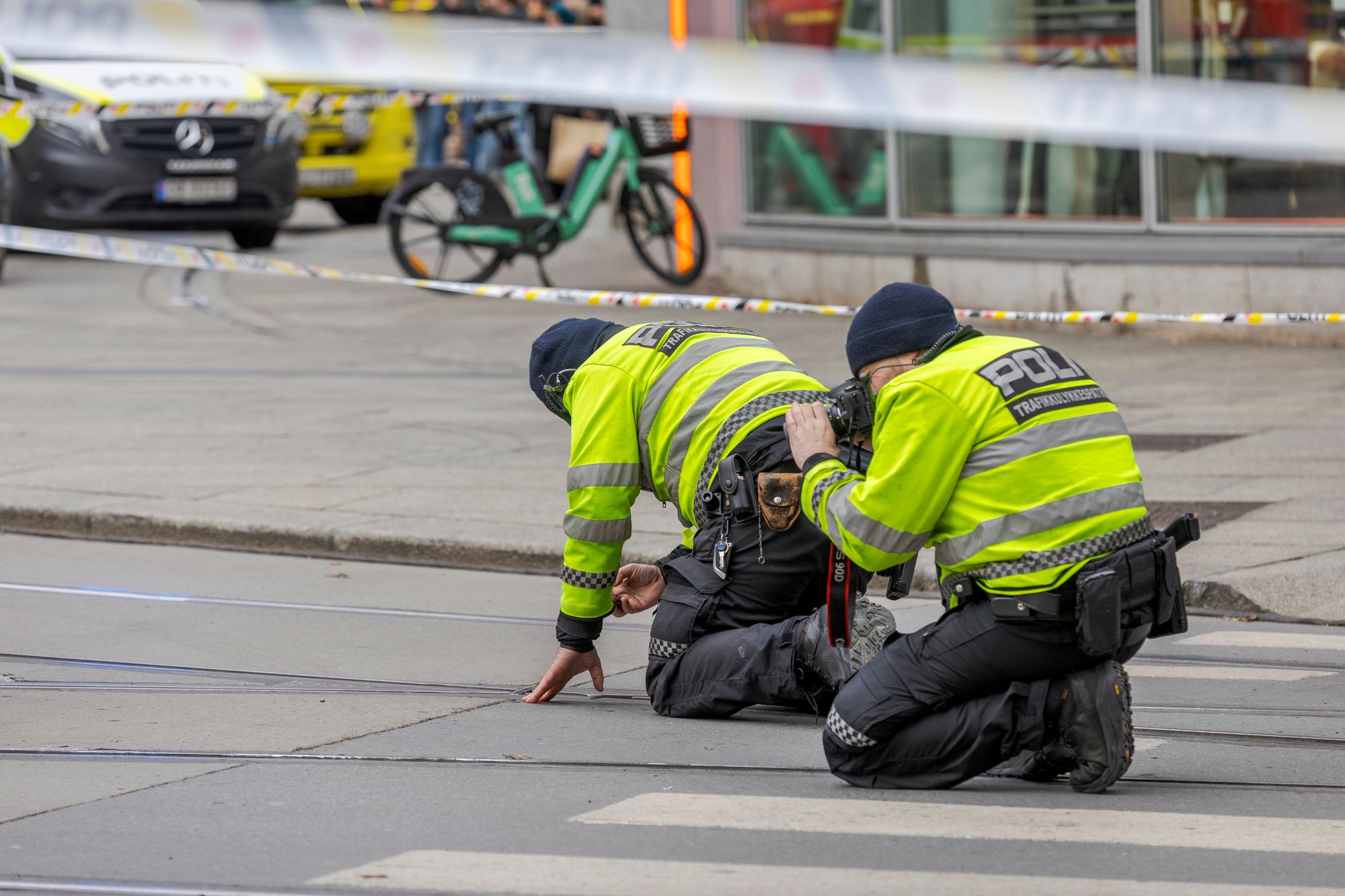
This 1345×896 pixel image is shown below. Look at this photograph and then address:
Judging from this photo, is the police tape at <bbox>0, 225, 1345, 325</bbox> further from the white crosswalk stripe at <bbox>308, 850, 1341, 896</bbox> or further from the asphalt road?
the white crosswalk stripe at <bbox>308, 850, 1341, 896</bbox>

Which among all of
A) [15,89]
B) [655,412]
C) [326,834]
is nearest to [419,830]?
[326,834]

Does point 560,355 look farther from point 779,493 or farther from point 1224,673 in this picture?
point 1224,673

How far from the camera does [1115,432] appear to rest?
15.1ft

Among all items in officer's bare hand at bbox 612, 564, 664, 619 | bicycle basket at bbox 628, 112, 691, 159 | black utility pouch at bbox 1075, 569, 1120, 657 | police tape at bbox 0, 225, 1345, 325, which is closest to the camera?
black utility pouch at bbox 1075, 569, 1120, 657

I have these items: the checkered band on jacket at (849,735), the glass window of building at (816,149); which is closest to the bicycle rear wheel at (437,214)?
the glass window of building at (816,149)

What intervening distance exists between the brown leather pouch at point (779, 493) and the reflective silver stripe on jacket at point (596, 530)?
38 centimetres

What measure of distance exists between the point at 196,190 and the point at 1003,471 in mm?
12824

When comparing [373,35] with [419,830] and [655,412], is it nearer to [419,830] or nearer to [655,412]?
[655,412]

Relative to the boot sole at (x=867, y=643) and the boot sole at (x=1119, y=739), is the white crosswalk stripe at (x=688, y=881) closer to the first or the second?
the boot sole at (x=1119, y=739)

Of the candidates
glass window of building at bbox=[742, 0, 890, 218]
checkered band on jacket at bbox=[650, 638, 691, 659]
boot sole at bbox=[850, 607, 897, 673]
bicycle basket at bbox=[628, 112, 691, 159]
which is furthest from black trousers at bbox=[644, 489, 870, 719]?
bicycle basket at bbox=[628, 112, 691, 159]

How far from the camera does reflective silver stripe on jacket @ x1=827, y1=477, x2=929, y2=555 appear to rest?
457 centimetres

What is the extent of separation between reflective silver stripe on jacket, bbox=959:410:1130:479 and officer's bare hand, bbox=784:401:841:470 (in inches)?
16.0

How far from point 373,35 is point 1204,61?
6.98 meters

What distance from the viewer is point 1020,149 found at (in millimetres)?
13867
